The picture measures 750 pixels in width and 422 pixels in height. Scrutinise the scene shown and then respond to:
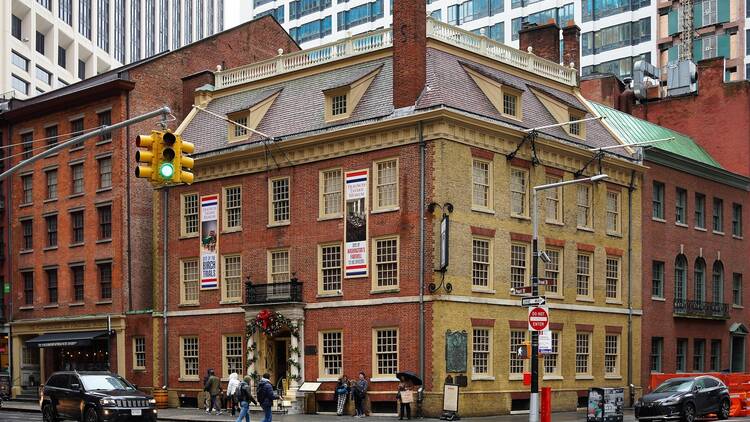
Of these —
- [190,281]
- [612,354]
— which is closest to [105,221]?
[190,281]

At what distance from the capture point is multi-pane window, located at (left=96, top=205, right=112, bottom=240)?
55781 millimetres

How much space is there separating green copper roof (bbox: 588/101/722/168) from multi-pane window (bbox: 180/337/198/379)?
21682 millimetres

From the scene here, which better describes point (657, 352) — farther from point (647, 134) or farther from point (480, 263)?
point (480, 263)

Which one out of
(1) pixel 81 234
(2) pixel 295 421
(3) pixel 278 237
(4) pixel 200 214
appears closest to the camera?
(2) pixel 295 421

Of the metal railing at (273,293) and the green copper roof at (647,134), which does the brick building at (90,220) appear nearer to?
the metal railing at (273,293)

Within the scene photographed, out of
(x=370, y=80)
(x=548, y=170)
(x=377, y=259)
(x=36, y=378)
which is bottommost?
(x=36, y=378)

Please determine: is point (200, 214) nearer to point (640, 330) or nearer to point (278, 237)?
point (278, 237)

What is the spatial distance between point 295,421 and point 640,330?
63.5 feet

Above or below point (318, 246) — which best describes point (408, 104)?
above

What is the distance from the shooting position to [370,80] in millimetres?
46844

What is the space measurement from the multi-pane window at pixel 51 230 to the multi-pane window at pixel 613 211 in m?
27.6

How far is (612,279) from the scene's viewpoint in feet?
171

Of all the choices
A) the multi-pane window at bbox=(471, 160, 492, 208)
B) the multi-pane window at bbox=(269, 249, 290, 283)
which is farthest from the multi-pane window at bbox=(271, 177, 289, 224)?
the multi-pane window at bbox=(471, 160, 492, 208)

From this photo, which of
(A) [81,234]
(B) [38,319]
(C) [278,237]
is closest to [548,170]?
(C) [278,237]
